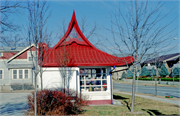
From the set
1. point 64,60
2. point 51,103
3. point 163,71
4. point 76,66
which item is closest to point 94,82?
point 76,66

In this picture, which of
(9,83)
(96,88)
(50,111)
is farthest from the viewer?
(9,83)

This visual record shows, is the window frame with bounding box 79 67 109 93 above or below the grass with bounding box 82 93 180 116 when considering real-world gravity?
above

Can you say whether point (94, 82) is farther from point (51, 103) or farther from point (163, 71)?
point (163, 71)

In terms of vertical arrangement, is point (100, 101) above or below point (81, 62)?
below

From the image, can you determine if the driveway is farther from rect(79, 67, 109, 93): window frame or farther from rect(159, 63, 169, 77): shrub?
rect(159, 63, 169, 77): shrub

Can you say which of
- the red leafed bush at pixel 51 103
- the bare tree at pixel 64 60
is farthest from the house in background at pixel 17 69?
the red leafed bush at pixel 51 103

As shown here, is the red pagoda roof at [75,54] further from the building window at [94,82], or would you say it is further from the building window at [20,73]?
the building window at [20,73]

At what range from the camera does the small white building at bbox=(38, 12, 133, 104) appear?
11.9 m

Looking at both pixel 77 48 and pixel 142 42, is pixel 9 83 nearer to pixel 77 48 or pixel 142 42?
pixel 77 48

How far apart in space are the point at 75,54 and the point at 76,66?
38.0 inches

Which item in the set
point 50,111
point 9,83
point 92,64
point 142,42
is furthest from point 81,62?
point 9,83

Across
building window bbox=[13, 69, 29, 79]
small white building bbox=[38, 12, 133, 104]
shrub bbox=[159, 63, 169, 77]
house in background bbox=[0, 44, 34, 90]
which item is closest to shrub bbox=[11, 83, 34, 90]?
house in background bbox=[0, 44, 34, 90]

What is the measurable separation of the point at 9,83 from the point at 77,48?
17.8 meters

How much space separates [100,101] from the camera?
40.2ft
